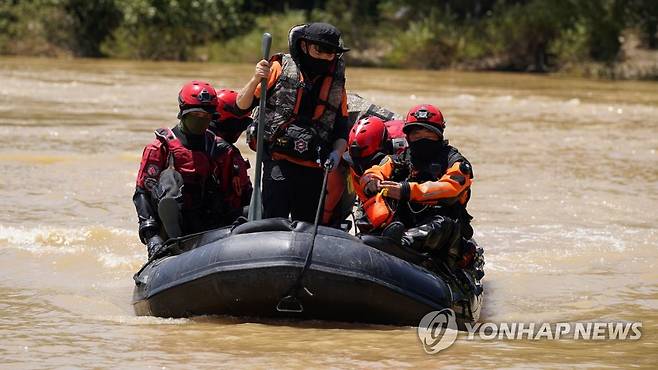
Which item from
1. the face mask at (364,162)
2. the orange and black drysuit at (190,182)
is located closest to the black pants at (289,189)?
the orange and black drysuit at (190,182)

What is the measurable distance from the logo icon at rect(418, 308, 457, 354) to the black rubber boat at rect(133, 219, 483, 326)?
43 millimetres

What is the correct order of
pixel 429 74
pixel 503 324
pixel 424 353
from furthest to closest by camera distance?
pixel 429 74 < pixel 503 324 < pixel 424 353

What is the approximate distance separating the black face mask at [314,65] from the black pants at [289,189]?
0.56 meters

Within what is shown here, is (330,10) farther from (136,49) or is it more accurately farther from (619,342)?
(619,342)

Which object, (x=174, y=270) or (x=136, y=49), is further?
(x=136, y=49)

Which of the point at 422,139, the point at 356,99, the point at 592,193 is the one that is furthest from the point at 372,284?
the point at 592,193

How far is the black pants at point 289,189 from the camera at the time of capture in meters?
7.98

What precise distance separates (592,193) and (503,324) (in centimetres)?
630

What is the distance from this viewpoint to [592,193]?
14016mm

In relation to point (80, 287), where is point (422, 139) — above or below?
above

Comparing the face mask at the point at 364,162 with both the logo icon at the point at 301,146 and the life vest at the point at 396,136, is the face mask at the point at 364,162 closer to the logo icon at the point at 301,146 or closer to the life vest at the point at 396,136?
the life vest at the point at 396,136

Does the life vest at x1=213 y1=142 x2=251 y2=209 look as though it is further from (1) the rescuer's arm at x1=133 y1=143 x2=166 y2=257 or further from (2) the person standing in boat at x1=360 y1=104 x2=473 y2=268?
(2) the person standing in boat at x1=360 y1=104 x2=473 y2=268

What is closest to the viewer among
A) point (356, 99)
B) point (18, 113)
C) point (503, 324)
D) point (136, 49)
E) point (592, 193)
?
point (503, 324)
